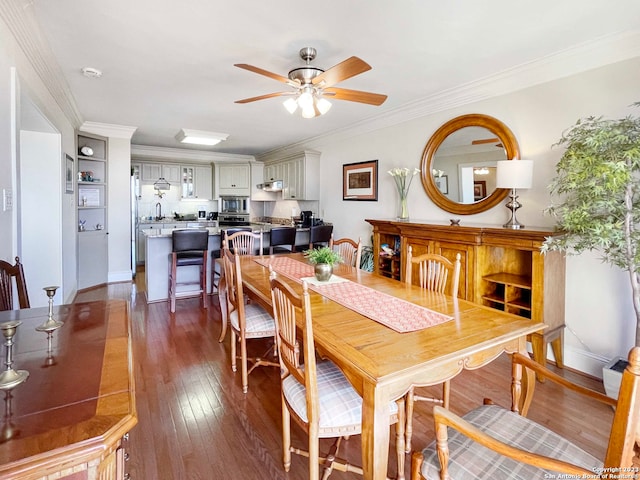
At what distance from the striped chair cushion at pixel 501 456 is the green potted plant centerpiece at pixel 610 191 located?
4.61ft

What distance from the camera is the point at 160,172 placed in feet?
24.3

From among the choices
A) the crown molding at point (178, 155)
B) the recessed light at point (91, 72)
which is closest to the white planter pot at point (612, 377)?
the recessed light at point (91, 72)

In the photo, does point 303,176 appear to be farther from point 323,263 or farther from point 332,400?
point 332,400

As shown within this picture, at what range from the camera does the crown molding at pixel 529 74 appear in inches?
95.7

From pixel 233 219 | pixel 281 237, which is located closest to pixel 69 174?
pixel 281 237

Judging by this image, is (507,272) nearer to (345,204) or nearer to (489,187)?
(489,187)

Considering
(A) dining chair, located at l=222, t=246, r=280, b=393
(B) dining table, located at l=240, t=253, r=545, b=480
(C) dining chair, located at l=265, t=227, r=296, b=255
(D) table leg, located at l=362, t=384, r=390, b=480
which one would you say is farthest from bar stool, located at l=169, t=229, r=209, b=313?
(D) table leg, located at l=362, t=384, r=390, b=480

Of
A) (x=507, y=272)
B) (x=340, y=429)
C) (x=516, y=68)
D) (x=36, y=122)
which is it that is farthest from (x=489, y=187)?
(x=36, y=122)

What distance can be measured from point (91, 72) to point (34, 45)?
62 centimetres

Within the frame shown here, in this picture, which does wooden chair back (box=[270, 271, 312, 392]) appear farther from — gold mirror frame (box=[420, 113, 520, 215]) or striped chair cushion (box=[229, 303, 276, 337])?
gold mirror frame (box=[420, 113, 520, 215])

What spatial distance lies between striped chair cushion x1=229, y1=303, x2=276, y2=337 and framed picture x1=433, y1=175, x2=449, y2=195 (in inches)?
96.3

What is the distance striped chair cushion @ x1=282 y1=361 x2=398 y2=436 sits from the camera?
1.39 meters

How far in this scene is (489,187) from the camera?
3.33 metres

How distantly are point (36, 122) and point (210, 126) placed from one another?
89.9 inches
